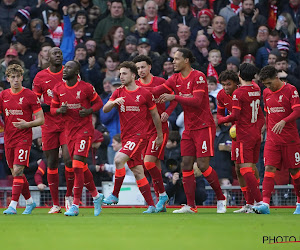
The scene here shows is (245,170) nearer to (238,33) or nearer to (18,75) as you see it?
(18,75)

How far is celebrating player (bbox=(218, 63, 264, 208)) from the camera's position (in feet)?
46.6

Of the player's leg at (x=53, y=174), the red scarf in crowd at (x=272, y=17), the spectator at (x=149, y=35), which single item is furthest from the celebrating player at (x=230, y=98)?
the red scarf in crowd at (x=272, y=17)

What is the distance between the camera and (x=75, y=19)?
22469 millimetres

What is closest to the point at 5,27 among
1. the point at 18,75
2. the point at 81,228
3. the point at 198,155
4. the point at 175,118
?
the point at 175,118

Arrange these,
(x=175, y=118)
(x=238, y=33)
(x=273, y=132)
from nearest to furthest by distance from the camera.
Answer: (x=273, y=132)
(x=175, y=118)
(x=238, y=33)

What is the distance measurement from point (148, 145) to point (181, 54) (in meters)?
1.74

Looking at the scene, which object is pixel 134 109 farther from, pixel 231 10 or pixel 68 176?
pixel 231 10

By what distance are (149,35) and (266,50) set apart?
2915 millimetres

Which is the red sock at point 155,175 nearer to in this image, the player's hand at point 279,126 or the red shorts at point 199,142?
the red shorts at point 199,142

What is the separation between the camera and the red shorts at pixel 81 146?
13.8 meters

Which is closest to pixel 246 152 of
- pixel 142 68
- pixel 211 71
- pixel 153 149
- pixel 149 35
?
pixel 153 149

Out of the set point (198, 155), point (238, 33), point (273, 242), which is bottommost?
point (273, 242)

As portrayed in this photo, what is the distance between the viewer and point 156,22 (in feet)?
72.4

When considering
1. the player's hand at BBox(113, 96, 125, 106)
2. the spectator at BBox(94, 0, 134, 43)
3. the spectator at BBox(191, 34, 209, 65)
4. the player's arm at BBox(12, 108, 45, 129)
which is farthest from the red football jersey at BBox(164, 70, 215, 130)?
the spectator at BBox(94, 0, 134, 43)
